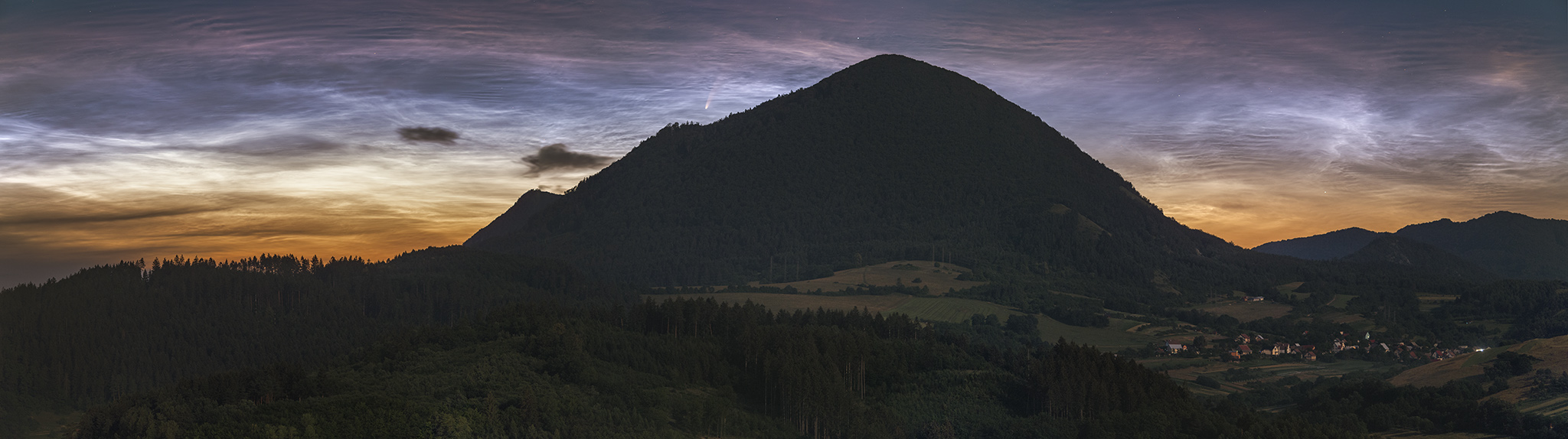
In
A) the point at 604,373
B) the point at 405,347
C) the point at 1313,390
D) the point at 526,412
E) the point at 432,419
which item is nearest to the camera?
the point at 432,419

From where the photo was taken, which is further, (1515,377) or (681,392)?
(1515,377)

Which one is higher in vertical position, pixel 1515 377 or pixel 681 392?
pixel 1515 377

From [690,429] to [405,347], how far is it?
5449 cm

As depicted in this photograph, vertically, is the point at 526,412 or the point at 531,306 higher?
the point at 531,306

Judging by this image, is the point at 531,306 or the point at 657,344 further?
the point at 531,306

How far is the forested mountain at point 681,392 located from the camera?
99.4m

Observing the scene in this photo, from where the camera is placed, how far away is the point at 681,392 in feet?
438

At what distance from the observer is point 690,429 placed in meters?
121

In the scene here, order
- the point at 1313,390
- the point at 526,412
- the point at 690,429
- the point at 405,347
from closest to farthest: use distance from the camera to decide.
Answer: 1. the point at 526,412
2. the point at 690,429
3. the point at 405,347
4. the point at 1313,390

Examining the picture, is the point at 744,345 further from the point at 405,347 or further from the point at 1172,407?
the point at 1172,407

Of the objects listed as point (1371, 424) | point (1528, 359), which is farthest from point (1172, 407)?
point (1528, 359)

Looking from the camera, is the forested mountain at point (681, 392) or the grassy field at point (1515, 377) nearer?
the forested mountain at point (681, 392)

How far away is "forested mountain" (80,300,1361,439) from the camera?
9944 centimetres

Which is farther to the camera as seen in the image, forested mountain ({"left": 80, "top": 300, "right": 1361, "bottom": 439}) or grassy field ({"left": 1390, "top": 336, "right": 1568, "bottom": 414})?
grassy field ({"left": 1390, "top": 336, "right": 1568, "bottom": 414})
